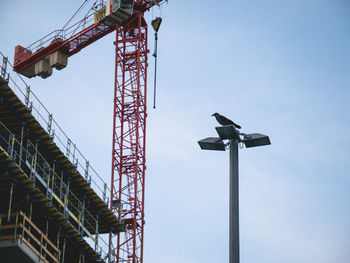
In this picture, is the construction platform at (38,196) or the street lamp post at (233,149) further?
the construction platform at (38,196)

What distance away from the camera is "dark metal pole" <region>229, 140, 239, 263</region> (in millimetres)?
26094

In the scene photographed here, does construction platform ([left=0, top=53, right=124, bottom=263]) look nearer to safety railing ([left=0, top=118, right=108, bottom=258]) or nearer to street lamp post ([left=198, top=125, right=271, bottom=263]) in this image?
safety railing ([left=0, top=118, right=108, bottom=258])

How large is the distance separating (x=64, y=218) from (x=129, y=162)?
24.9 metres

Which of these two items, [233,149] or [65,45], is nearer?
[233,149]

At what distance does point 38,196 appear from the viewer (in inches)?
1849

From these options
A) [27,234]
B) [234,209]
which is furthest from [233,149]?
[27,234]

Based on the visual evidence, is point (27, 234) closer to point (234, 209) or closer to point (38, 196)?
point (38, 196)

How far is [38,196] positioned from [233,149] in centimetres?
2174

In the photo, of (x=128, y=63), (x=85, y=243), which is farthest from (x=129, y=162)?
(x=85, y=243)

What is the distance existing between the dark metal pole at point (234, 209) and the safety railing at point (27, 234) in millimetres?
19206

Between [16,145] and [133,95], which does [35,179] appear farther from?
[133,95]

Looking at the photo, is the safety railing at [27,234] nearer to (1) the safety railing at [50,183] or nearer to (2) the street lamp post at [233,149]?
(1) the safety railing at [50,183]

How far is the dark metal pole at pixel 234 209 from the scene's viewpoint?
2609 cm

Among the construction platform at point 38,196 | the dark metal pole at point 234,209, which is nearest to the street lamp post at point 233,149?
the dark metal pole at point 234,209
